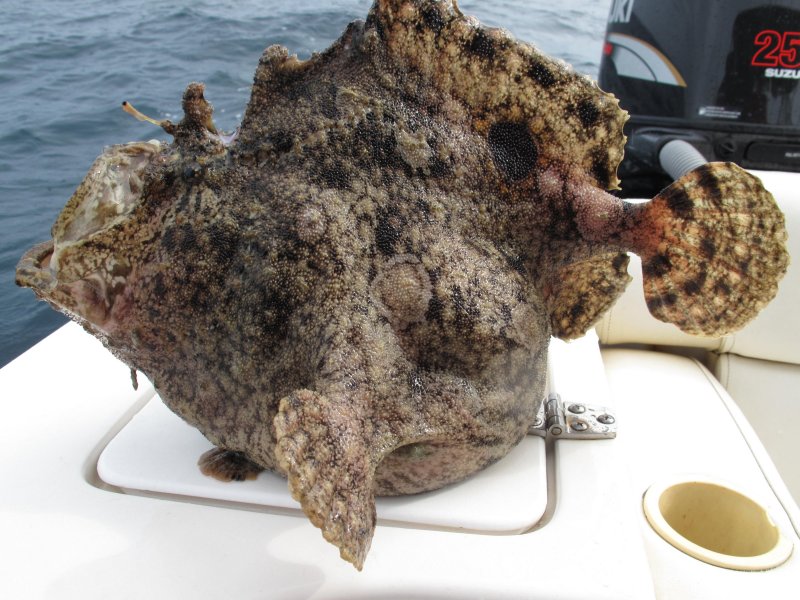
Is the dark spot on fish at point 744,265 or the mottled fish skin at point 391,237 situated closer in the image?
the mottled fish skin at point 391,237

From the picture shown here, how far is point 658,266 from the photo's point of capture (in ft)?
4.87

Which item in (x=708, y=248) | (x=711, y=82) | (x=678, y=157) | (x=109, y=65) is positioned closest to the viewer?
(x=708, y=248)

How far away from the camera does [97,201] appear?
140cm

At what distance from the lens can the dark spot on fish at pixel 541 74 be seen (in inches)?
54.7

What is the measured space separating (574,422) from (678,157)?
199cm

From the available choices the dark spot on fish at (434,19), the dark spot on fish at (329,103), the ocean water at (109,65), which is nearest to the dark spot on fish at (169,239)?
the dark spot on fish at (329,103)

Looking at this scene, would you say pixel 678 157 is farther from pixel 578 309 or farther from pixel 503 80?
pixel 503 80

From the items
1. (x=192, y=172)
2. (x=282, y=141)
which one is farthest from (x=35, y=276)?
(x=282, y=141)

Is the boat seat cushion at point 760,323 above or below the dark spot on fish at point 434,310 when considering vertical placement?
below

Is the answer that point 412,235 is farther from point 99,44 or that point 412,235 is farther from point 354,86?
point 99,44

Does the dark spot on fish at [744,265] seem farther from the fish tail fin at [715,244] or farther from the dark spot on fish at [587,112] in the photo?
the dark spot on fish at [587,112]

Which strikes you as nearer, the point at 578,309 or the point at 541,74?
the point at 541,74

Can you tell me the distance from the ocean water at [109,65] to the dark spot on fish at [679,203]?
350 centimetres

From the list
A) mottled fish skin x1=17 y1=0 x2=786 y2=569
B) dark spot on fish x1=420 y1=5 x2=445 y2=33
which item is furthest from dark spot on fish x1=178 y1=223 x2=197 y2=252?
dark spot on fish x1=420 y1=5 x2=445 y2=33
